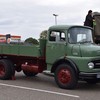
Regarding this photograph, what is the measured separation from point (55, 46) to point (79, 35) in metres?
0.93

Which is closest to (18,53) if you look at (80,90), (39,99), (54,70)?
(54,70)

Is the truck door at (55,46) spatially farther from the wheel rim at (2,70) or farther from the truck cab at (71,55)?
the wheel rim at (2,70)

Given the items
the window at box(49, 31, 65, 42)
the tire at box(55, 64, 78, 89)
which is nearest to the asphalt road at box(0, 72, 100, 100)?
the tire at box(55, 64, 78, 89)

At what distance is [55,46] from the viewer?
12922 millimetres

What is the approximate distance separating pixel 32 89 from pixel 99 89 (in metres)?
2.32

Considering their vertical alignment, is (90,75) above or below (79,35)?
below

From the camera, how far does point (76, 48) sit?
40.4 feet

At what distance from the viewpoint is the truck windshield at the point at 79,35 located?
1275 centimetres

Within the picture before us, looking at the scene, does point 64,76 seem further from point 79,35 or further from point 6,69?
point 6,69

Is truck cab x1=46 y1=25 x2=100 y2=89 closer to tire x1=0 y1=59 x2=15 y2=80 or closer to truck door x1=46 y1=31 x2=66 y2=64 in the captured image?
truck door x1=46 y1=31 x2=66 y2=64

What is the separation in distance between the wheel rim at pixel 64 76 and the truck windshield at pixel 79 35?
3.68 ft

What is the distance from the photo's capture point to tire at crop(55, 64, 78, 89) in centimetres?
1198

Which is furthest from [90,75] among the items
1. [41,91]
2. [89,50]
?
[41,91]

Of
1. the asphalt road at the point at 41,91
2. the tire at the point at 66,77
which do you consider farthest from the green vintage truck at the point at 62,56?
the asphalt road at the point at 41,91
